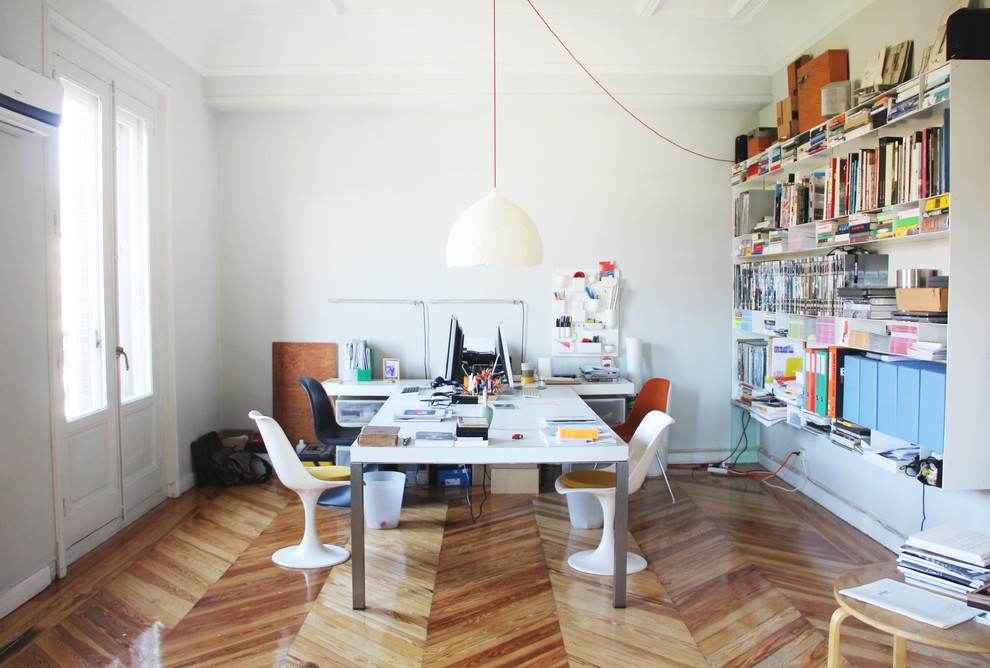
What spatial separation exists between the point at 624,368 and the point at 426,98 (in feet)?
9.30

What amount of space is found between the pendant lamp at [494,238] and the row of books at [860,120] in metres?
1.99

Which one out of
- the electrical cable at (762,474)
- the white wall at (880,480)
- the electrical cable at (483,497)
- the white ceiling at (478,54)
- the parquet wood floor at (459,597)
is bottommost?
the parquet wood floor at (459,597)

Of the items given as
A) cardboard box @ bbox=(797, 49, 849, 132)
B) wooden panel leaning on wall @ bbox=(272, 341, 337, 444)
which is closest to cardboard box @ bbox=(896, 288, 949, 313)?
cardboard box @ bbox=(797, 49, 849, 132)

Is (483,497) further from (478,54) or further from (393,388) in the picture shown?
(478,54)

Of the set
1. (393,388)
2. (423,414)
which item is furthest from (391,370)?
(423,414)

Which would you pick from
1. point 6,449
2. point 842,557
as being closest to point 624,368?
point 842,557

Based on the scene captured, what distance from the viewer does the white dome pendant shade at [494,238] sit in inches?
142

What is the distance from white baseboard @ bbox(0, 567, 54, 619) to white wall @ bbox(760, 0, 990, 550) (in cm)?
469

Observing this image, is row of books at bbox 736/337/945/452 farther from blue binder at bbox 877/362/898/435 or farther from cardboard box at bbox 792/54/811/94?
cardboard box at bbox 792/54/811/94

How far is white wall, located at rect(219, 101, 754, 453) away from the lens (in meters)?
5.55

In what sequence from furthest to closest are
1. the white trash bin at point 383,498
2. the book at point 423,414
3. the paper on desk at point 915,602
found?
the white trash bin at point 383,498 < the book at point 423,414 < the paper on desk at point 915,602

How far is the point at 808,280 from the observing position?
4285mm

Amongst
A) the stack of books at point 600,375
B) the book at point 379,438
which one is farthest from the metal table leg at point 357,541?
the stack of books at point 600,375

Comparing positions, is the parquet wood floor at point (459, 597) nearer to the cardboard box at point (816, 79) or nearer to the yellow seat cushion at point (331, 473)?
the yellow seat cushion at point (331, 473)
